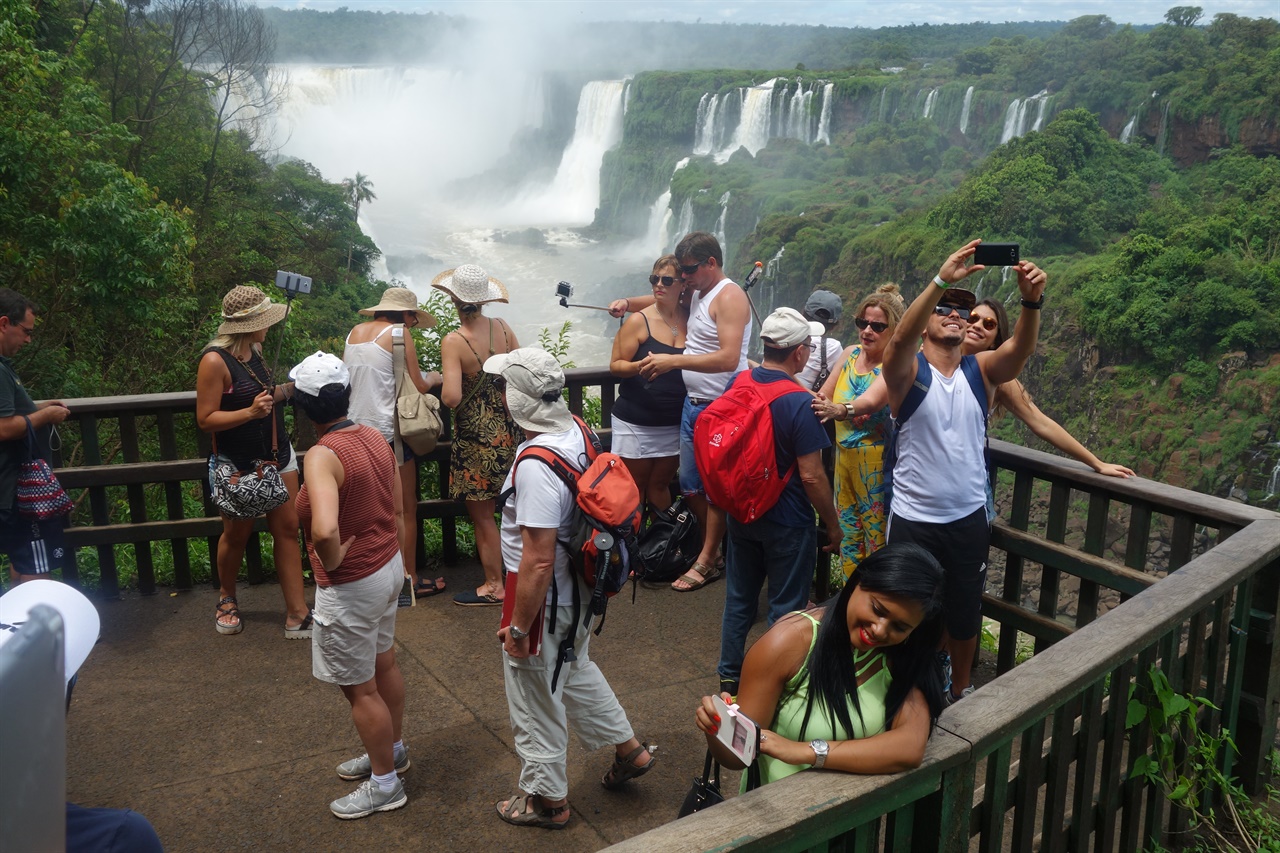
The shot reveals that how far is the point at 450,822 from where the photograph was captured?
11.3 feet

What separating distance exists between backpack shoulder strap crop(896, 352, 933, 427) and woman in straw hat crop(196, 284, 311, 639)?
2.58 m

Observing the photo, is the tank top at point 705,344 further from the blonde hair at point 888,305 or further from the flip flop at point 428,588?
the flip flop at point 428,588

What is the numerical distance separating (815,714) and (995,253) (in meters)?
1.56

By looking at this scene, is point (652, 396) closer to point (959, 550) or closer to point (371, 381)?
point (371, 381)

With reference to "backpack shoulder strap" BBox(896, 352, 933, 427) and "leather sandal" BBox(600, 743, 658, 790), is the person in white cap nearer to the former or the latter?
"leather sandal" BBox(600, 743, 658, 790)

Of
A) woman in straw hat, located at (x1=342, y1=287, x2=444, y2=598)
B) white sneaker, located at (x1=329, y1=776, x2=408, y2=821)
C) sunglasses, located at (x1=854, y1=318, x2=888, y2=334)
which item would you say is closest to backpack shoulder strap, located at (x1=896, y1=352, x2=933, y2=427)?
sunglasses, located at (x1=854, y1=318, x2=888, y2=334)

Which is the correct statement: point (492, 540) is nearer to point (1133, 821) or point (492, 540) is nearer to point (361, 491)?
point (361, 491)

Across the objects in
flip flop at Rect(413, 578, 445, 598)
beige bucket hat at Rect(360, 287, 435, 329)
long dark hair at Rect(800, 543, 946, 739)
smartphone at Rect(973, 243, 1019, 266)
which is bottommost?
flip flop at Rect(413, 578, 445, 598)

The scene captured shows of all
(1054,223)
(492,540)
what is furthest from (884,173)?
(492,540)

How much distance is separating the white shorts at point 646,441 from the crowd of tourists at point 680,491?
12 mm

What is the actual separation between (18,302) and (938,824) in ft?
12.2

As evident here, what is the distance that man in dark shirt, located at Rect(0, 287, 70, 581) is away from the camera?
13.1 feet

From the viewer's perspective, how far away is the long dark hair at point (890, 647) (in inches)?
86.0

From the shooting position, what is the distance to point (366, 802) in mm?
3443
